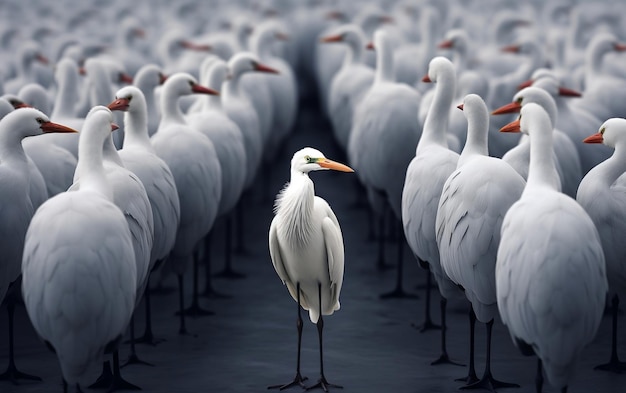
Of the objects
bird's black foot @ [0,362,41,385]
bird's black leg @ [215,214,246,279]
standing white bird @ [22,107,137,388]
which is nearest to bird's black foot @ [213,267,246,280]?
bird's black leg @ [215,214,246,279]

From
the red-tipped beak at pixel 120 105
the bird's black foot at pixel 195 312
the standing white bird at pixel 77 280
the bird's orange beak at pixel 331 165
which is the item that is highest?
the red-tipped beak at pixel 120 105

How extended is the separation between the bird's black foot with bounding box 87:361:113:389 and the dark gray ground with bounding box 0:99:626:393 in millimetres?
212

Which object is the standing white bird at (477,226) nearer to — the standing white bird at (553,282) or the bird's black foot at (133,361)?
the standing white bird at (553,282)

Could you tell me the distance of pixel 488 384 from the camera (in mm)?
8320

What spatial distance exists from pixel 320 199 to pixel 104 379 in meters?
2.19

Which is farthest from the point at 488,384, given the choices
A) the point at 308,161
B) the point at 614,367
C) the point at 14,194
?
the point at 14,194

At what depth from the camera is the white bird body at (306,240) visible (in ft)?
26.6

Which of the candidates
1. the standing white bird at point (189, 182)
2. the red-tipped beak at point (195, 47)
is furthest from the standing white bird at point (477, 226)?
the red-tipped beak at point (195, 47)

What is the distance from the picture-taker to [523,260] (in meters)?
7.09

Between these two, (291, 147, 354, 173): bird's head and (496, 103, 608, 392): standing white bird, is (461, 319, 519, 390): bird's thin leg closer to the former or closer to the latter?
(496, 103, 608, 392): standing white bird

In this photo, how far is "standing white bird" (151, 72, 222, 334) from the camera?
→ 10.0m

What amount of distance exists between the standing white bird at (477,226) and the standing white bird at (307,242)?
0.86 metres

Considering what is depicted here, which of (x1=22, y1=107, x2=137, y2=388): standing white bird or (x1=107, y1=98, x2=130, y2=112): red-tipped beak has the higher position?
(x1=107, y1=98, x2=130, y2=112): red-tipped beak

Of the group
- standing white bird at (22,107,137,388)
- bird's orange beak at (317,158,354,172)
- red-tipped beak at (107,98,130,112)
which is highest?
red-tipped beak at (107,98,130,112)
